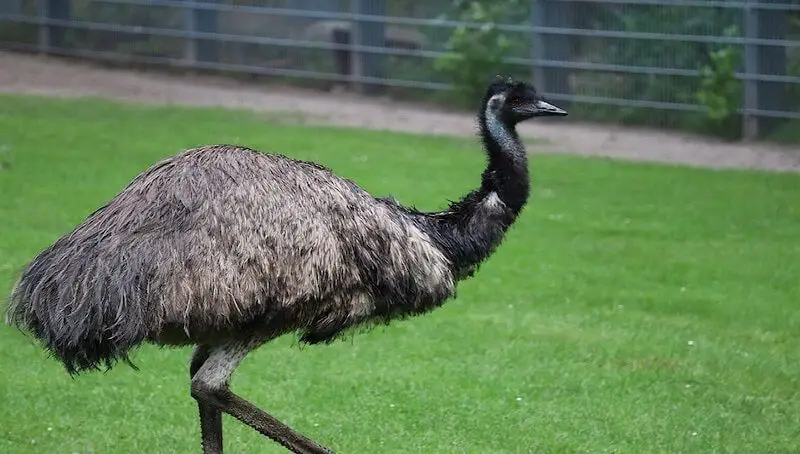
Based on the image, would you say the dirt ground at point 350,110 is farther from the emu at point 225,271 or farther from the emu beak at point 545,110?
the emu at point 225,271

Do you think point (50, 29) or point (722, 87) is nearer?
point (722, 87)

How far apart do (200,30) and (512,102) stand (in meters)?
11.7

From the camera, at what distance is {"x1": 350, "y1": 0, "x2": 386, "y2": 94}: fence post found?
16062 millimetres

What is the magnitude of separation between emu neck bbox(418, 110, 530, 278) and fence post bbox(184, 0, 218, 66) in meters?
11.7

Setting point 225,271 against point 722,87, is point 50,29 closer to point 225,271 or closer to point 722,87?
point 722,87

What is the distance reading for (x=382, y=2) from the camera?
16.1 metres

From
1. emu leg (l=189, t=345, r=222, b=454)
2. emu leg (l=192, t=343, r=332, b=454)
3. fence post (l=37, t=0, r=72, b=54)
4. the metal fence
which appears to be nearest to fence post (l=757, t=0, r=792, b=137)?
the metal fence

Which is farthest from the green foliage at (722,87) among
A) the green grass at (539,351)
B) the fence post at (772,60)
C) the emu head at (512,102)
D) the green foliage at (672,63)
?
the emu head at (512,102)

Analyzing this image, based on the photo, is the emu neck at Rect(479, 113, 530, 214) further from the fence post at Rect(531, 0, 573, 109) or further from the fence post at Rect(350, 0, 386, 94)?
the fence post at Rect(350, 0, 386, 94)

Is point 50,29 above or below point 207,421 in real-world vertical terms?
above

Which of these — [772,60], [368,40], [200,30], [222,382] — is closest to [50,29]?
[200,30]

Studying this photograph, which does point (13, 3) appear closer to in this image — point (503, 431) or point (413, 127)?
point (413, 127)

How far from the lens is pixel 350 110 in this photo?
15383 mm

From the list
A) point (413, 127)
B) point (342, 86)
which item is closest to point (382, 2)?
point (342, 86)
